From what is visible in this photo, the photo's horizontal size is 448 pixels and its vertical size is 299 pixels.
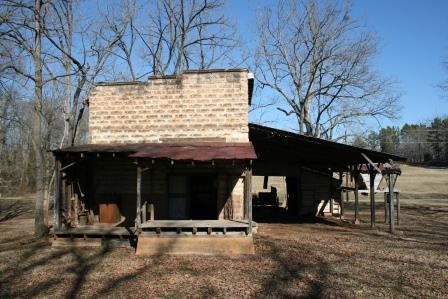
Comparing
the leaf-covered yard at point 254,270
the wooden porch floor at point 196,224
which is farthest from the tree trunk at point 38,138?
the wooden porch floor at point 196,224

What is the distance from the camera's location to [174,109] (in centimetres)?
1516

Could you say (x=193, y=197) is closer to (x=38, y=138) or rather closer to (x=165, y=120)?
(x=165, y=120)

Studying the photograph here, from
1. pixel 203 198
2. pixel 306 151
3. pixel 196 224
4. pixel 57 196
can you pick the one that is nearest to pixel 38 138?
pixel 57 196

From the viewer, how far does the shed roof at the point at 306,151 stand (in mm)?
15102

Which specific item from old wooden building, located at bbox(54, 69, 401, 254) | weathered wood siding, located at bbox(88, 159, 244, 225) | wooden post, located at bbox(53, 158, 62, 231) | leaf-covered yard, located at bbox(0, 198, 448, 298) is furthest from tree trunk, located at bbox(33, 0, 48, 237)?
wooden post, located at bbox(53, 158, 62, 231)

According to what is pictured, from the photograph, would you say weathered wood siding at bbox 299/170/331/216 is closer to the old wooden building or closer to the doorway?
the old wooden building

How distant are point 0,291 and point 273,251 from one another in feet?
21.8

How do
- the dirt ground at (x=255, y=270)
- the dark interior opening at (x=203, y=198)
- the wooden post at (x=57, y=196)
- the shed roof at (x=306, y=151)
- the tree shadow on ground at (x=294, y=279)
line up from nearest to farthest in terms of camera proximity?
the tree shadow on ground at (x=294, y=279), the dirt ground at (x=255, y=270), the wooden post at (x=57, y=196), the shed roof at (x=306, y=151), the dark interior opening at (x=203, y=198)

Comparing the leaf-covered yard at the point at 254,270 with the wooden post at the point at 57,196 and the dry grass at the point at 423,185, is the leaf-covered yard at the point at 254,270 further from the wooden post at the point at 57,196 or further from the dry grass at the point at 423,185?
the dry grass at the point at 423,185

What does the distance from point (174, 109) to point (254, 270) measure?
7046mm

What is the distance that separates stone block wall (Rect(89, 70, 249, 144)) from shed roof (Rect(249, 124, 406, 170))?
1.16 m

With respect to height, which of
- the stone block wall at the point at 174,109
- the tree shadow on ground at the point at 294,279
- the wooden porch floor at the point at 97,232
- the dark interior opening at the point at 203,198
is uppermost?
the stone block wall at the point at 174,109

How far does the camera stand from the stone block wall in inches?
587

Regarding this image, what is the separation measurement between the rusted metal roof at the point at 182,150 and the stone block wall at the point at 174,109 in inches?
24.6
